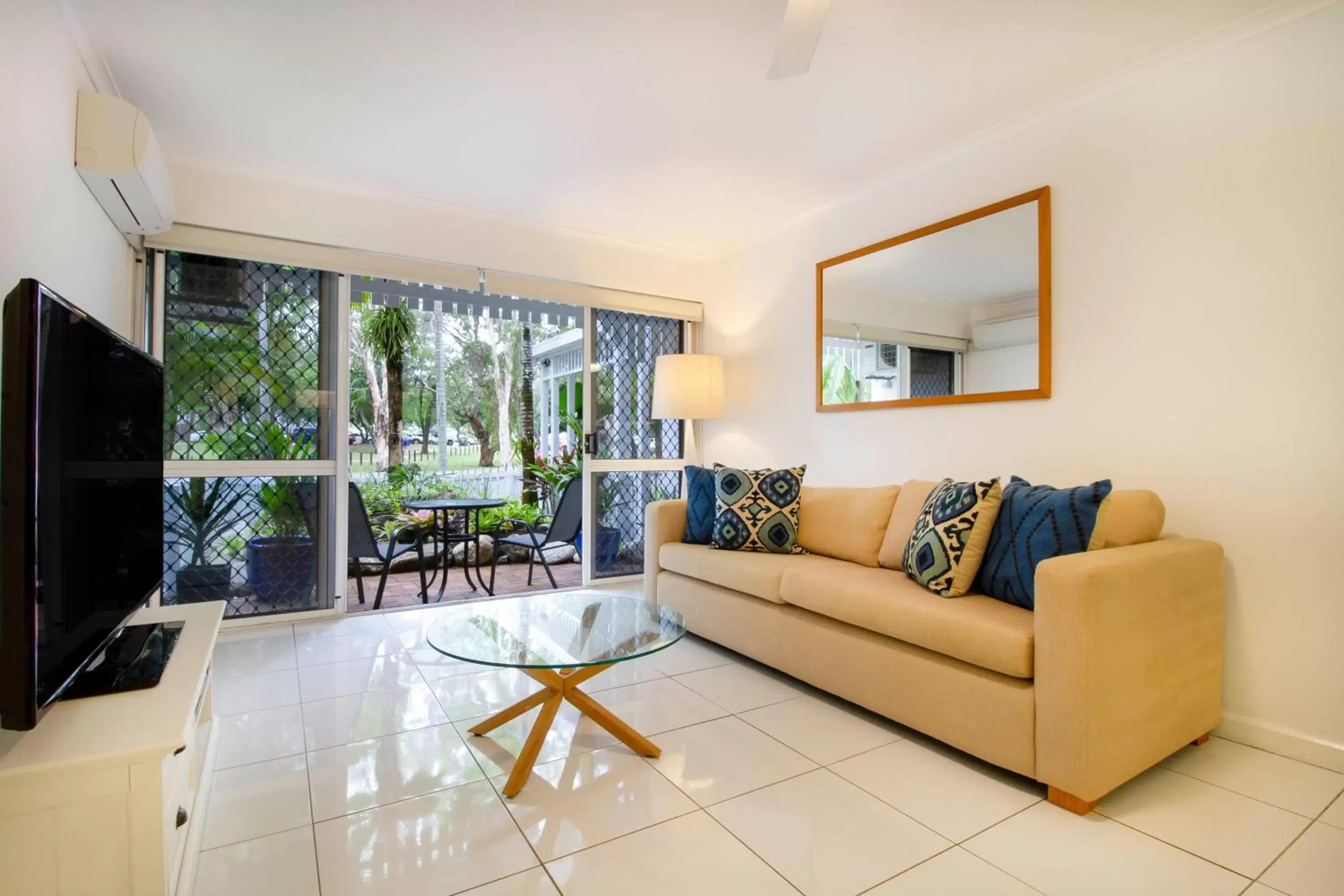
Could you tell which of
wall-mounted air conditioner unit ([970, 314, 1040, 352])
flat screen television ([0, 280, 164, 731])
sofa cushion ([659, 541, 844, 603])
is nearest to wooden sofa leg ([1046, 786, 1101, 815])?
sofa cushion ([659, 541, 844, 603])

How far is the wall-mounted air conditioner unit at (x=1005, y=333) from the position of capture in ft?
9.11

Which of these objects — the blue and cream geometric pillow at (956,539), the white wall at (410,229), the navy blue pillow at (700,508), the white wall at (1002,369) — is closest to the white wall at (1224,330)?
the white wall at (1002,369)

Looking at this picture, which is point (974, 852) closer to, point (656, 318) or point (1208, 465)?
point (1208, 465)

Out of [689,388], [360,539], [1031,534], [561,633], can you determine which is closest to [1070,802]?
[1031,534]

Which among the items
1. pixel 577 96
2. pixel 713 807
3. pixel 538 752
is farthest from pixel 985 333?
pixel 538 752

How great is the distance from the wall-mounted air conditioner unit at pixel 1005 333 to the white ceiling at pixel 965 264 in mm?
116

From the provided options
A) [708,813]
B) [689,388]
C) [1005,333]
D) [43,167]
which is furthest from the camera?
[689,388]

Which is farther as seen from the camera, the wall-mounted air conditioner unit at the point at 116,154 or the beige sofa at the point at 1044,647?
the wall-mounted air conditioner unit at the point at 116,154

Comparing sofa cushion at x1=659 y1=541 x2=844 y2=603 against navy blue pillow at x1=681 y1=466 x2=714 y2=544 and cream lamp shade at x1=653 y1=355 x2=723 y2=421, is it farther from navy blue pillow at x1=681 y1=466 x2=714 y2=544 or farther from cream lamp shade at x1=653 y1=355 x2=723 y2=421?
cream lamp shade at x1=653 y1=355 x2=723 y2=421

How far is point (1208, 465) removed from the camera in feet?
7.40

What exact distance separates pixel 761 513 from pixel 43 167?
9.56 ft

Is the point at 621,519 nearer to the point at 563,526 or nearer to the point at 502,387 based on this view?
the point at 563,526

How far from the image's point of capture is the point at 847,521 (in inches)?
119

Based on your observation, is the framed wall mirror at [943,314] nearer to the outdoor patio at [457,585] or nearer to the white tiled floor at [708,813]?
the white tiled floor at [708,813]
